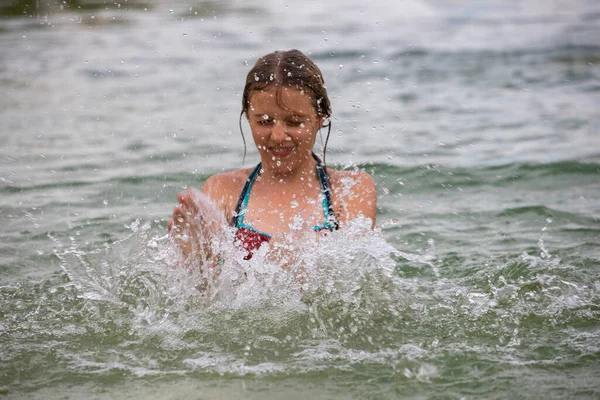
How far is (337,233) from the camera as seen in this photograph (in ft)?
12.3

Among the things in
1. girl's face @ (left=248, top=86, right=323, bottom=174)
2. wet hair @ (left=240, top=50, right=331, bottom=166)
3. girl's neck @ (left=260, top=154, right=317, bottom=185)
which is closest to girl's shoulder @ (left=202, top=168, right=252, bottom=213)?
girl's neck @ (left=260, top=154, right=317, bottom=185)

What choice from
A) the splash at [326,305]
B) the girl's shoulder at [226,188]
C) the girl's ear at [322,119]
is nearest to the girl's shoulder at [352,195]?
the splash at [326,305]

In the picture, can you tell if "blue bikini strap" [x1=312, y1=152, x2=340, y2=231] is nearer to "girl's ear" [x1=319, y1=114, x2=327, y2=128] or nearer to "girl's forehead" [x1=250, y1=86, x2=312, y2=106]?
"girl's ear" [x1=319, y1=114, x2=327, y2=128]

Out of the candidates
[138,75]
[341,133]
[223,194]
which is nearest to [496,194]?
[341,133]

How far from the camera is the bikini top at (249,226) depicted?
12.4 ft

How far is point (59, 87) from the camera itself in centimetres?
791

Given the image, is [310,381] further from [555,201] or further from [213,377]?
[555,201]

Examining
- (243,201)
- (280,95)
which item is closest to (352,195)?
(243,201)

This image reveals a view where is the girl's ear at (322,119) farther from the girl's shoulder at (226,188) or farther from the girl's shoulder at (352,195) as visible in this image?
the girl's shoulder at (226,188)

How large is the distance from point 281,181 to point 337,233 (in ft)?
1.34

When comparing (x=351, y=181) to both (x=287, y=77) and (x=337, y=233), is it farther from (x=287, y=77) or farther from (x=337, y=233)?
(x=287, y=77)

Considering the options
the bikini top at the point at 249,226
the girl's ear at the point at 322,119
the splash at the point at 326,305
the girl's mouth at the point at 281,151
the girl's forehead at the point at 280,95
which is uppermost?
the girl's forehead at the point at 280,95

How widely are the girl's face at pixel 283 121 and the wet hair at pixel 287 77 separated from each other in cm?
2

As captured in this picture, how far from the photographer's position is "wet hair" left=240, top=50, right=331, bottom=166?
3648 millimetres
